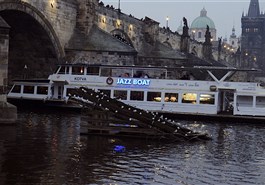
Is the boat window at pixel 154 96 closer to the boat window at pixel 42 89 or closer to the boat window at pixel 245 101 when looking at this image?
the boat window at pixel 245 101

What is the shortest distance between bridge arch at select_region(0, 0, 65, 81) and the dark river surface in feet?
50.6

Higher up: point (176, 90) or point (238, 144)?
point (176, 90)

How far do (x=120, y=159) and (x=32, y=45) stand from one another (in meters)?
27.4

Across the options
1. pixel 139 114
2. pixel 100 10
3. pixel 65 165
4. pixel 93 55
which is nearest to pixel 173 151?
pixel 139 114

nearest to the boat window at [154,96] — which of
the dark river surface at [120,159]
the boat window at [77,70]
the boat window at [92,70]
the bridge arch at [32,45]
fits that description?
the boat window at [92,70]

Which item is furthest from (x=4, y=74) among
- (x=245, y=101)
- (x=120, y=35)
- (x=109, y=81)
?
(x=120, y=35)

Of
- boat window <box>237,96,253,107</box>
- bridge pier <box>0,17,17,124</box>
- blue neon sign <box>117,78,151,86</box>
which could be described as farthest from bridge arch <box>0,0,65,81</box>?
boat window <box>237,96,253,107</box>

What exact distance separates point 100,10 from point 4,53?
2672 centimetres

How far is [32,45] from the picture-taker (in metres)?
42.5

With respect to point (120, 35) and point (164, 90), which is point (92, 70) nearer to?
point (164, 90)

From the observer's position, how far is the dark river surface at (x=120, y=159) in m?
14.2

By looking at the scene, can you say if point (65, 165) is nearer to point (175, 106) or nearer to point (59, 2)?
point (175, 106)

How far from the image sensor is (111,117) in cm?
2277

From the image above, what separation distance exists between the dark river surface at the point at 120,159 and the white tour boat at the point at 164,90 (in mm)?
8470
